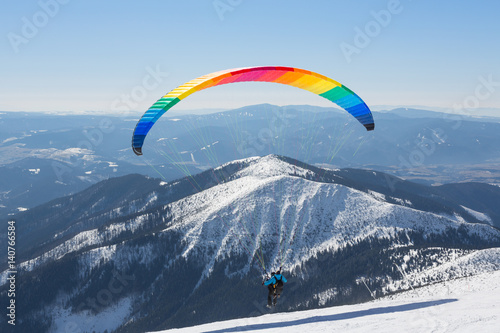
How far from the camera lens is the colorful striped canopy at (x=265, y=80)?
24.3 metres

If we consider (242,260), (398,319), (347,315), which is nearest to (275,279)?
(347,315)

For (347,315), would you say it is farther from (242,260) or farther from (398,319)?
(242,260)

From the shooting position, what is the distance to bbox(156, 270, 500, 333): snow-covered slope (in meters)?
18.6

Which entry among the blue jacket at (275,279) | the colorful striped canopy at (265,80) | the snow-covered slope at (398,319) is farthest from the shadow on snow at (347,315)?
the colorful striped canopy at (265,80)

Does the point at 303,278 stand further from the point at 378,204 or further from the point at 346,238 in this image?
the point at 378,204

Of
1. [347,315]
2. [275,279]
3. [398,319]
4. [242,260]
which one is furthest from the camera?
[242,260]

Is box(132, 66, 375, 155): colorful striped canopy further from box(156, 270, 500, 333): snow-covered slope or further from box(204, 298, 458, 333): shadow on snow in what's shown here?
box(156, 270, 500, 333): snow-covered slope

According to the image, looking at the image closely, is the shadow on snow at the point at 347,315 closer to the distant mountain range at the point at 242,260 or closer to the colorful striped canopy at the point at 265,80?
the colorful striped canopy at the point at 265,80

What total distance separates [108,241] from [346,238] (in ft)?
299

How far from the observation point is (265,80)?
98.4ft

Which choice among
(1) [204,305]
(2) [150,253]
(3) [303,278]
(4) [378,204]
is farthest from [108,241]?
(4) [378,204]

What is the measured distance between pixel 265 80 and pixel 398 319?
66.0 feet

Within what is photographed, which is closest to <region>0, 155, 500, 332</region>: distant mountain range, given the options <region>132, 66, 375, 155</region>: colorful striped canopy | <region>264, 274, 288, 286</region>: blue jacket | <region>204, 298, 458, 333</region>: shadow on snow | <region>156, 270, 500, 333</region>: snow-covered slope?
<region>156, 270, 500, 333</region>: snow-covered slope

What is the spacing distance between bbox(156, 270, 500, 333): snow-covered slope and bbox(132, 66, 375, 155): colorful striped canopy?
13.0 meters
